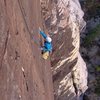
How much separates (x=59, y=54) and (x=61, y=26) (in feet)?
2.15

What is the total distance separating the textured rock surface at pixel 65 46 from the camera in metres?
6.37

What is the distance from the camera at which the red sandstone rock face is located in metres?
3.35

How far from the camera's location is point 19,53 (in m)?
3.72

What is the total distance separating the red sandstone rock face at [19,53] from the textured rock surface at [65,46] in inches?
55.8

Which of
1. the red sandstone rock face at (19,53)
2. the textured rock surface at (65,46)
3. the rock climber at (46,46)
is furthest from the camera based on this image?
the textured rock surface at (65,46)

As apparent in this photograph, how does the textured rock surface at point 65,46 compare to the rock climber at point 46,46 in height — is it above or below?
below

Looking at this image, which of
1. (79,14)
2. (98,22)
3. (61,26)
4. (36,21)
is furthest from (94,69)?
(36,21)

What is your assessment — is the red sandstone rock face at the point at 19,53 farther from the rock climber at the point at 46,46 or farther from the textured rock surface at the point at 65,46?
the textured rock surface at the point at 65,46

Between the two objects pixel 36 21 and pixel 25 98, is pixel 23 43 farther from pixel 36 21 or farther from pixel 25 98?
pixel 36 21

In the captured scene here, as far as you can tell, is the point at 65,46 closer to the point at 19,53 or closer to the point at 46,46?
the point at 46,46

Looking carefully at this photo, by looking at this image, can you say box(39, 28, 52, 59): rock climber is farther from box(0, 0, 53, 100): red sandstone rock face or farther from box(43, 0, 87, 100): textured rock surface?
box(43, 0, 87, 100): textured rock surface

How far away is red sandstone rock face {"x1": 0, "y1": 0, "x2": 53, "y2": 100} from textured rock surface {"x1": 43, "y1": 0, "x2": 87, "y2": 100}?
4.65 feet

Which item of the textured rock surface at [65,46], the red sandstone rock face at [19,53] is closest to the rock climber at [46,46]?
the red sandstone rock face at [19,53]

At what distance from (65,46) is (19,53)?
10.4 ft
